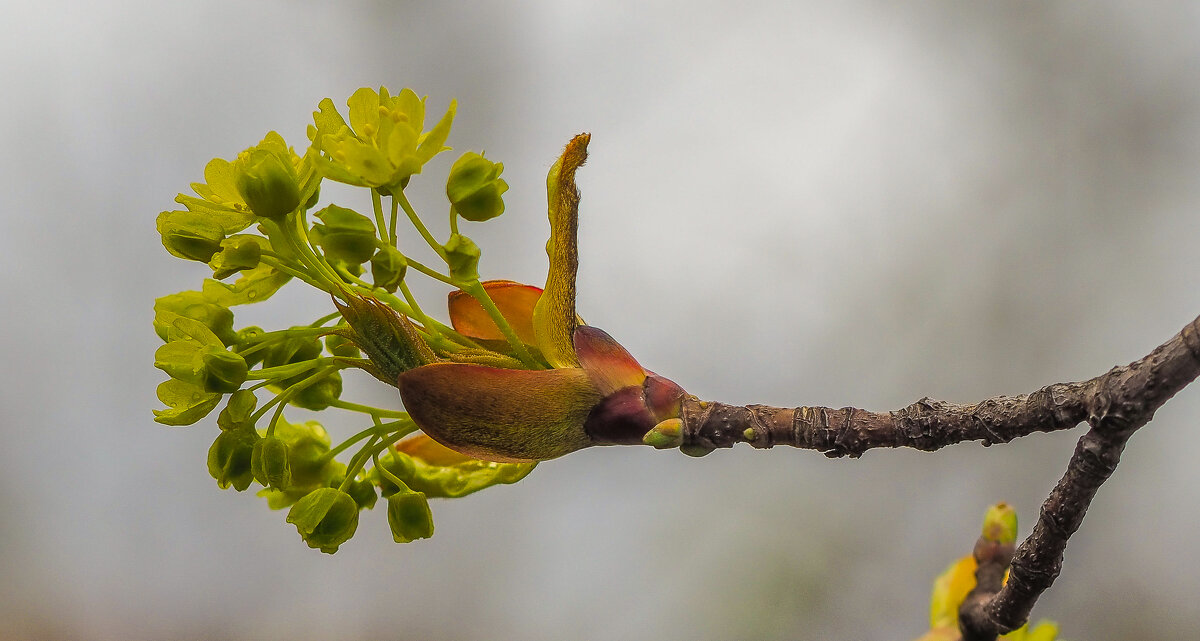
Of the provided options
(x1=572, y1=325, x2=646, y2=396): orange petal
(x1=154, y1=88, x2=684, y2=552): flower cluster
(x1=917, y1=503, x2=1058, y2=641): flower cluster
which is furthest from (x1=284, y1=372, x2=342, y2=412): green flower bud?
(x1=917, y1=503, x2=1058, y2=641): flower cluster

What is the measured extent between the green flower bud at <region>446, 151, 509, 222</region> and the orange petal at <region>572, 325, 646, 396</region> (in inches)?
2.3

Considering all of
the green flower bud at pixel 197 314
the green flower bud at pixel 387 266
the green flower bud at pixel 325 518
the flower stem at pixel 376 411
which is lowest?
the green flower bud at pixel 325 518

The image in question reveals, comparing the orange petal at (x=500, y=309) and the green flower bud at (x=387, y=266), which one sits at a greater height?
the orange petal at (x=500, y=309)

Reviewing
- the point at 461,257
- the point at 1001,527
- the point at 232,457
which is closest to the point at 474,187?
the point at 461,257

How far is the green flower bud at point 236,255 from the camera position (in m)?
0.33

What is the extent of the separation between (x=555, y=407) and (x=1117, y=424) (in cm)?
18

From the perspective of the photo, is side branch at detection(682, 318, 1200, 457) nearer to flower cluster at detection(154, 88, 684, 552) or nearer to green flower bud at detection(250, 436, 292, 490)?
flower cluster at detection(154, 88, 684, 552)

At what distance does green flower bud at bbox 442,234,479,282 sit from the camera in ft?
1.01

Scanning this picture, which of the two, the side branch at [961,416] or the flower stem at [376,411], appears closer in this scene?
the side branch at [961,416]

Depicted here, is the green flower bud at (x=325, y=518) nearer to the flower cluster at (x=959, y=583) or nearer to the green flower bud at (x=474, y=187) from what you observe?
the green flower bud at (x=474, y=187)

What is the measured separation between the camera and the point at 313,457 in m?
0.37

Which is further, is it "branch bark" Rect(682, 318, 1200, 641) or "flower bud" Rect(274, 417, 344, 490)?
"flower bud" Rect(274, 417, 344, 490)

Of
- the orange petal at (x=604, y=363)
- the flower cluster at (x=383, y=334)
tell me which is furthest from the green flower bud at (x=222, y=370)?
the orange petal at (x=604, y=363)

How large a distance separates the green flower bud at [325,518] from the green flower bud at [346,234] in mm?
91
